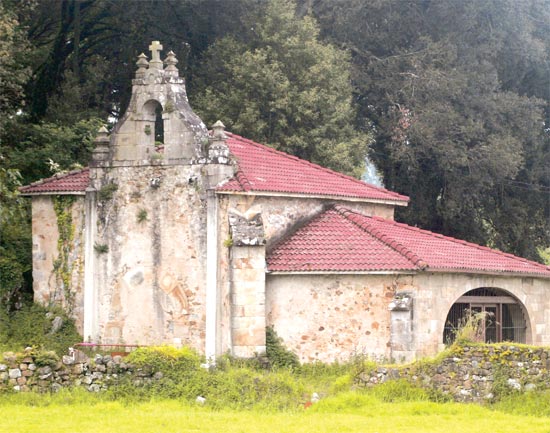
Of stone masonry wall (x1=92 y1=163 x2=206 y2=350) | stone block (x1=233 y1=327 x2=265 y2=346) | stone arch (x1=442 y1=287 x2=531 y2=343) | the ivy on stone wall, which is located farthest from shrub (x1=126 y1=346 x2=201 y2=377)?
stone arch (x1=442 y1=287 x2=531 y2=343)

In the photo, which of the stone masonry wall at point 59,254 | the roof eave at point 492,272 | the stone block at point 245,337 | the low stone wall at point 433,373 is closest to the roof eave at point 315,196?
the stone block at point 245,337

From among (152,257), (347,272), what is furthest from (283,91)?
(347,272)

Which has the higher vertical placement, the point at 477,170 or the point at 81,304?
the point at 477,170

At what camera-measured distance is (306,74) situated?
133ft

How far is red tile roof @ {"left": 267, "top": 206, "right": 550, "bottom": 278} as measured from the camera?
2828 cm

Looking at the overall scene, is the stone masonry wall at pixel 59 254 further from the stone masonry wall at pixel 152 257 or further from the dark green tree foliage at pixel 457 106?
the dark green tree foliage at pixel 457 106

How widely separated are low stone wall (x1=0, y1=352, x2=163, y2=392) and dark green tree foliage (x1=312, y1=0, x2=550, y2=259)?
80.4ft

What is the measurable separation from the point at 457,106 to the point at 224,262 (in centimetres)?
1952

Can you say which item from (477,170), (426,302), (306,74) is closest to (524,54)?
(477,170)

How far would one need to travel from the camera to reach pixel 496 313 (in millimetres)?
30750

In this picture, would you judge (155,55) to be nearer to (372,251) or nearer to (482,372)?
(372,251)

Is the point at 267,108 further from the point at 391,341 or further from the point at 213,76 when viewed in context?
the point at 391,341

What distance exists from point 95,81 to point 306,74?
847 centimetres

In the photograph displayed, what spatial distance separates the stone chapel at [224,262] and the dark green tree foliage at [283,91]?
9817 millimetres
